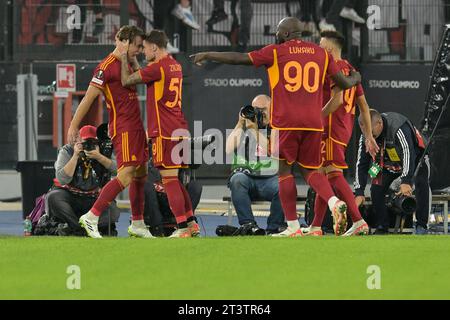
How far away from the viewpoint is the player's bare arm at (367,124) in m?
15.2

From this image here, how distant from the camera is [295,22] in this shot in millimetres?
14289

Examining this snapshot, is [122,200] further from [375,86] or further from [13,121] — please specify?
[375,86]

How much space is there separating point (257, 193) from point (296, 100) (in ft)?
9.92

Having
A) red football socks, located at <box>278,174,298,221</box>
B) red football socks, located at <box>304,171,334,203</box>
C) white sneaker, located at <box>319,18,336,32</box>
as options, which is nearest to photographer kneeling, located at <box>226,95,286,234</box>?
red football socks, located at <box>278,174,298,221</box>

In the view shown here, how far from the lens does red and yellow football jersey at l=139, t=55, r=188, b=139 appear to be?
1469 cm

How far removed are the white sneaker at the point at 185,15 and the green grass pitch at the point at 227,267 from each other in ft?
39.1

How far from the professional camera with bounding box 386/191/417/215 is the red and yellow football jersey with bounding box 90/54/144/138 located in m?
3.19

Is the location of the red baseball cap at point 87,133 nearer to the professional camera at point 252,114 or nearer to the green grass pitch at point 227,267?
the professional camera at point 252,114

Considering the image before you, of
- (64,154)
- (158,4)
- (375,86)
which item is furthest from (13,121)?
(64,154)

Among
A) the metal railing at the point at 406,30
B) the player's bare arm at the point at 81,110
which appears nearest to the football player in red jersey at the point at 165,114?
the player's bare arm at the point at 81,110

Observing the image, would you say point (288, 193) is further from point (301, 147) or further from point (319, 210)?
point (319, 210)

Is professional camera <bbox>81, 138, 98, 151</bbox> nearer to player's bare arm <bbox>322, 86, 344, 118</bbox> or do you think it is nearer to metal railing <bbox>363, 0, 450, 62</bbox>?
player's bare arm <bbox>322, 86, 344, 118</bbox>

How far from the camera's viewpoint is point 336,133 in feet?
49.4

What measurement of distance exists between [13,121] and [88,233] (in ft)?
→ 36.2
